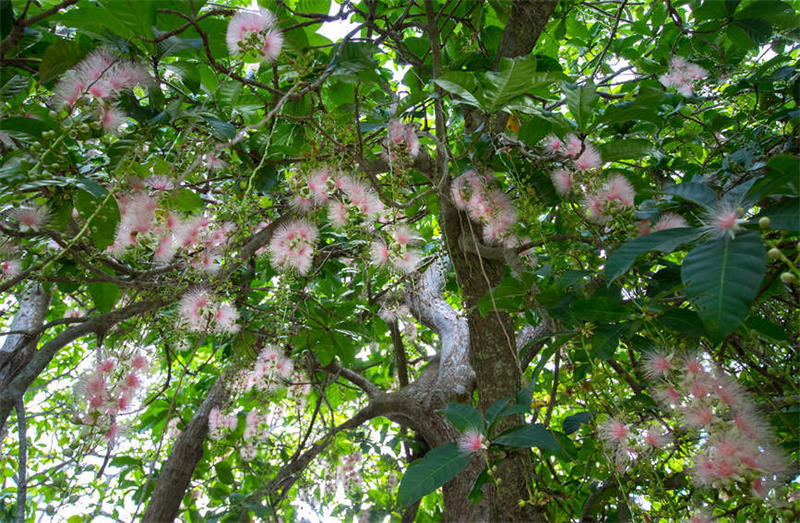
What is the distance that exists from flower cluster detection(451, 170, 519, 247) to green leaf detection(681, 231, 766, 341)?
74 centimetres

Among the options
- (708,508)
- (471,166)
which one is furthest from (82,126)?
(708,508)

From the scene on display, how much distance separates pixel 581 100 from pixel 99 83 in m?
1.07

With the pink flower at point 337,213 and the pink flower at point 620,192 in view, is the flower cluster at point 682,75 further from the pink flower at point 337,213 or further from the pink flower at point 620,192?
the pink flower at point 337,213

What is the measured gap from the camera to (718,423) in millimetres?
802

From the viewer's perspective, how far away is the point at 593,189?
115 centimetres

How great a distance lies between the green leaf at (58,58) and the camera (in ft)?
3.61

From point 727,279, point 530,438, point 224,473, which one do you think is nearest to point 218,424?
point 224,473

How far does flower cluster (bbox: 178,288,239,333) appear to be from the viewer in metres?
1.41

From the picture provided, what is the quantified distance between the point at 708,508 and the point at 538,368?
0.45 meters

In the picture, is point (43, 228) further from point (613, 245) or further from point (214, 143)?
point (613, 245)

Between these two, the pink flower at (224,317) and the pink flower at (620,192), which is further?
the pink flower at (224,317)

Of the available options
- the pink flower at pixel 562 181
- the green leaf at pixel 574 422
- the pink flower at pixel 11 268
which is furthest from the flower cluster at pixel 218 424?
the pink flower at pixel 562 181

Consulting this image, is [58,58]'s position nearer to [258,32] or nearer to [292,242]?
[258,32]

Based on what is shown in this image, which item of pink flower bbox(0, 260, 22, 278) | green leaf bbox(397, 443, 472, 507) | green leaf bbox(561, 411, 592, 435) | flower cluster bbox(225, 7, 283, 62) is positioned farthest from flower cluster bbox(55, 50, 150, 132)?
green leaf bbox(561, 411, 592, 435)
